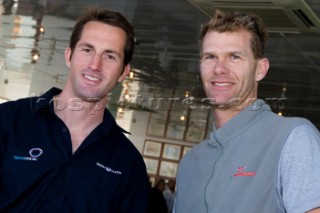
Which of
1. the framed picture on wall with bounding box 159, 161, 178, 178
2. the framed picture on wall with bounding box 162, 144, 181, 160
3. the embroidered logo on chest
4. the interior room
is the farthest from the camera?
the framed picture on wall with bounding box 159, 161, 178, 178

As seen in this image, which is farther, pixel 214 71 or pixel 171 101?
pixel 171 101

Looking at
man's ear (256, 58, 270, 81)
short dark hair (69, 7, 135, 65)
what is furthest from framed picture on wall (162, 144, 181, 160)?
man's ear (256, 58, 270, 81)

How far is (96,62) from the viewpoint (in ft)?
6.15

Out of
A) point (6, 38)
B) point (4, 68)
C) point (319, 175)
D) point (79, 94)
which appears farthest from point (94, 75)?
point (4, 68)

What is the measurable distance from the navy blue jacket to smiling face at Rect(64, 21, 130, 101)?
15 centimetres

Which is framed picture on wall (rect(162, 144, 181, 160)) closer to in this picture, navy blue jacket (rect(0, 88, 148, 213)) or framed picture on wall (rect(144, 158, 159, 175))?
framed picture on wall (rect(144, 158, 159, 175))

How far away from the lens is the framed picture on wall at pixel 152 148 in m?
16.3

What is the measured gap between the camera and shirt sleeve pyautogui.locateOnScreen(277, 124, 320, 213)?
4.09 ft

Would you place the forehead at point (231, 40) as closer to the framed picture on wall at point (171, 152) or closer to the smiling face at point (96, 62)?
the smiling face at point (96, 62)

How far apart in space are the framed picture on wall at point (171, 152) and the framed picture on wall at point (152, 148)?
219 mm

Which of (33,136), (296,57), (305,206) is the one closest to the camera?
(305,206)

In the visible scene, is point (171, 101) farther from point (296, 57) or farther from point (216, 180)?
point (216, 180)

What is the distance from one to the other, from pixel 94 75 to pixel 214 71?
0.50 metres

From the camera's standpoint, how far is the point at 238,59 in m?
1.68
